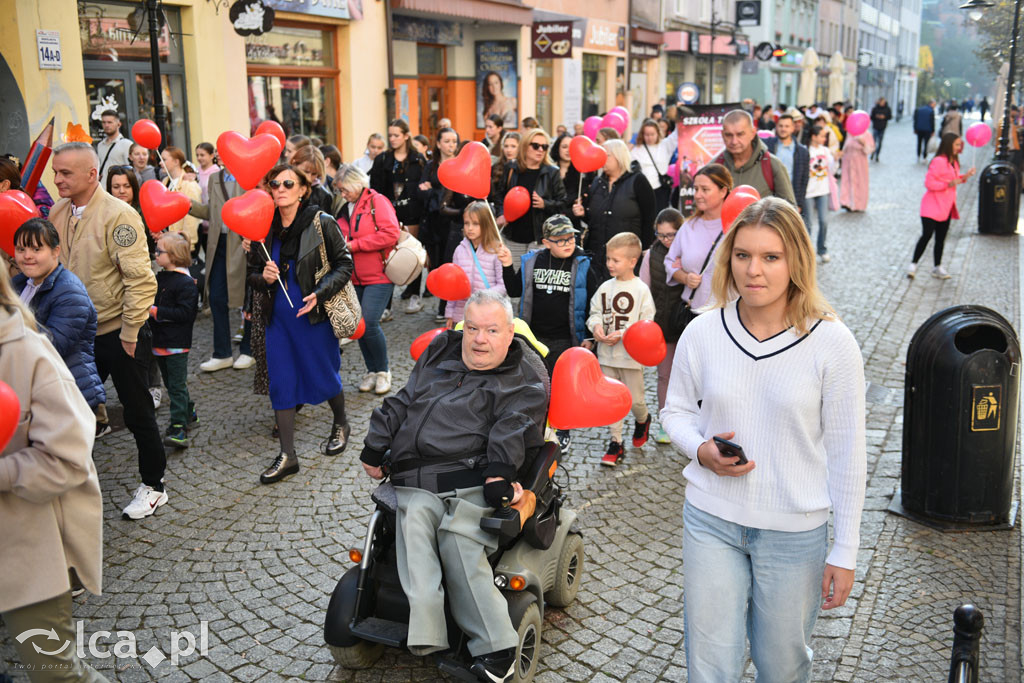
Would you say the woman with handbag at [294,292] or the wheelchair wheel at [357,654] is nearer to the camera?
the wheelchair wheel at [357,654]

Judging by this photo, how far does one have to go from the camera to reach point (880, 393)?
755 centimetres

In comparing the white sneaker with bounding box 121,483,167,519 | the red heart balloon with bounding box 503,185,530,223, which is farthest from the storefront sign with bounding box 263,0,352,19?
the white sneaker with bounding box 121,483,167,519

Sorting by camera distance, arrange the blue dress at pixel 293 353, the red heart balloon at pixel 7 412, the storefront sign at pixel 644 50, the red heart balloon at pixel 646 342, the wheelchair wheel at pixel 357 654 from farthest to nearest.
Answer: the storefront sign at pixel 644 50 < the blue dress at pixel 293 353 < the red heart balloon at pixel 646 342 < the wheelchair wheel at pixel 357 654 < the red heart balloon at pixel 7 412

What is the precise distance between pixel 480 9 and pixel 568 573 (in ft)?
58.5

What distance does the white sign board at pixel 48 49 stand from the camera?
11352 mm

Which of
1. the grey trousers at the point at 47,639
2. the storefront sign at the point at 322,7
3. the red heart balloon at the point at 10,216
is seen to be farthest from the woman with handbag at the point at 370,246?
the storefront sign at the point at 322,7

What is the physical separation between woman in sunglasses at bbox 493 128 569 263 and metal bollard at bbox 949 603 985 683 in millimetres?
6212

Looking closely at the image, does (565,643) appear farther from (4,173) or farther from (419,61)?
(419,61)

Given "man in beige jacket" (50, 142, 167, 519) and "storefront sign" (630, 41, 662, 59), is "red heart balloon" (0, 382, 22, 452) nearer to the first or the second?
"man in beige jacket" (50, 142, 167, 519)

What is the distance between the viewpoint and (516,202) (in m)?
8.02

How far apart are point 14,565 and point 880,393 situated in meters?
6.45

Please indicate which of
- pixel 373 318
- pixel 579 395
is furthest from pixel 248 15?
pixel 579 395

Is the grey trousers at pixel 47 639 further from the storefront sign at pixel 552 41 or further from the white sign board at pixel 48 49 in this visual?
the storefront sign at pixel 552 41

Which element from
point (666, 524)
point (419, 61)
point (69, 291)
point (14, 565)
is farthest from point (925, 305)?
point (419, 61)
